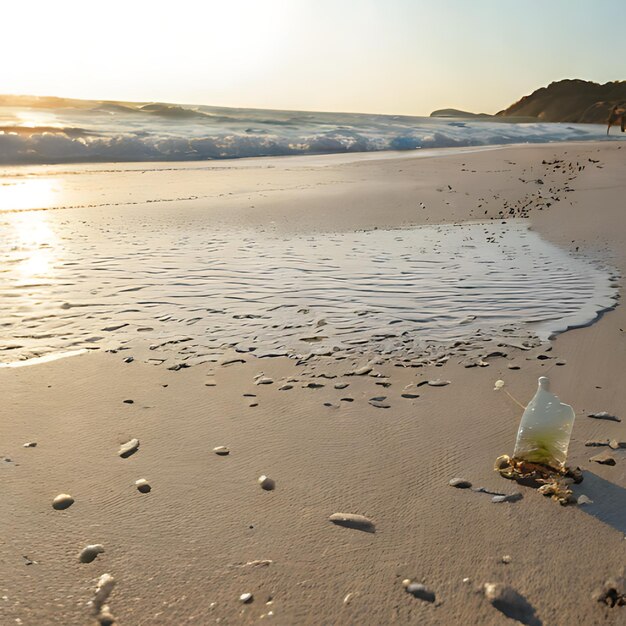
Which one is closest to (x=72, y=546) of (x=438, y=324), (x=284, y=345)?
(x=284, y=345)

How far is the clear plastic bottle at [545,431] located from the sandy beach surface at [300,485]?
11 cm

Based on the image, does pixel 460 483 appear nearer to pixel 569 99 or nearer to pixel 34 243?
pixel 34 243

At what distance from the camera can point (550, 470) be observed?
7.35 ft

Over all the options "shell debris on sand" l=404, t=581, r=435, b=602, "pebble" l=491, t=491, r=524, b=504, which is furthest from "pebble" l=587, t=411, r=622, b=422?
"shell debris on sand" l=404, t=581, r=435, b=602

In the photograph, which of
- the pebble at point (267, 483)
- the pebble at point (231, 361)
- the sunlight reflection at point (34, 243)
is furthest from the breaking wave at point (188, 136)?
the pebble at point (267, 483)

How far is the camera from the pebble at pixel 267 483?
7.16ft

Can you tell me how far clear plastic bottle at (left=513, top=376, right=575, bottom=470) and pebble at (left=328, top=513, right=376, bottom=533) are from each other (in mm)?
670

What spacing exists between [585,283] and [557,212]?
11.8ft

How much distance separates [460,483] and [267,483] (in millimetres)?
676

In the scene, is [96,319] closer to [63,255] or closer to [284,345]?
[284,345]

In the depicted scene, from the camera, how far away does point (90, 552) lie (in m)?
1.83

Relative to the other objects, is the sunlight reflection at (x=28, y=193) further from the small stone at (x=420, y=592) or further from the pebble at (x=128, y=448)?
the small stone at (x=420, y=592)

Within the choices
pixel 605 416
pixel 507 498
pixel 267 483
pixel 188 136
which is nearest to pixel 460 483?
pixel 507 498

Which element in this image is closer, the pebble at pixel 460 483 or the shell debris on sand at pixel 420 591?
the shell debris on sand at pixel 420 591
